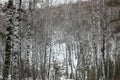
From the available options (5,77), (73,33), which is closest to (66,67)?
(73,33)

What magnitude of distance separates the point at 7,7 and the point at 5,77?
3037mm

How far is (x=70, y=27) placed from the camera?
44719 mm

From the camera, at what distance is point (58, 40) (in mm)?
57625

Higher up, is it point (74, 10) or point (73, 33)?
point (74, 10)

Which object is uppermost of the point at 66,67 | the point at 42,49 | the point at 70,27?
the point at 70,27

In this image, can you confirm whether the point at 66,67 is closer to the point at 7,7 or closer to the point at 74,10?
the point at 74,10

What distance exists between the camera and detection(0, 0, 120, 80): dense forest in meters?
11.1

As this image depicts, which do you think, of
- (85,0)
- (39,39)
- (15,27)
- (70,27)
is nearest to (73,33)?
(70,27)

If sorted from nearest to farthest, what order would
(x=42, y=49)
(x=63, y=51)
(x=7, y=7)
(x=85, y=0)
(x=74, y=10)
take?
(x=7, y=7) < (x=42, y=49) < (x=74, y=10) < (x=63, y=51) < (x=85, y=0)

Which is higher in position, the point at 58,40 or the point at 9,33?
the point at 9,33

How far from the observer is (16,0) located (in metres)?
10.9

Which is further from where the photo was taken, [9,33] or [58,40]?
[58,40]

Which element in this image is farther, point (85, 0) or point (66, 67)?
point (85, 0)

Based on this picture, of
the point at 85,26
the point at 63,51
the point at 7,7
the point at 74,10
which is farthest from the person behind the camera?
the point at 63,51
